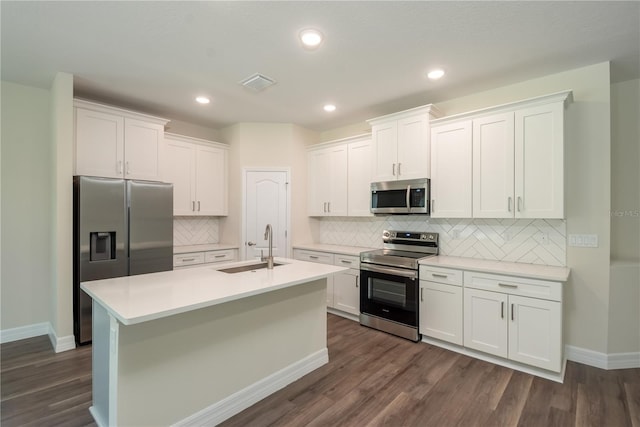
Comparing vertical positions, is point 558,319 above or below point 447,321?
above

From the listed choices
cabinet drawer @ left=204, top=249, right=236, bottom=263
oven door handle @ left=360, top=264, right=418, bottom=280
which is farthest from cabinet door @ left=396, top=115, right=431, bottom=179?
cabinet drawer @ left=204, top=249, right=236, bottom=263

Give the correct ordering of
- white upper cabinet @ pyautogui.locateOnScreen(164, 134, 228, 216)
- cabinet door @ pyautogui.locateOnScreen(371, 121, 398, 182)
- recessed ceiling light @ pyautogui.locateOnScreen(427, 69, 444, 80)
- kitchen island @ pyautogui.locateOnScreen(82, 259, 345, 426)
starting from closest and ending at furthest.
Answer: kitchen island @ pyautogui.locateOnScreen(82, 259, 345, 426) < recessed ceiling light @ pyautogui.locateOnScreen(427, 69, 444, 80) < cabinet door @ pyautogui.locateOnScreen(371, 121, 398, 182) < white upper cabinet @ pyautogui.locateOnScreen(164, 134, 228, 216)

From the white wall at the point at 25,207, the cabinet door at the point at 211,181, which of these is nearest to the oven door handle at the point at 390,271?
the cabinet door at the point at 211,181

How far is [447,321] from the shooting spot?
3.12 m

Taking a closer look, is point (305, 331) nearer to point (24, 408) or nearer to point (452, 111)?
point (24, 408)

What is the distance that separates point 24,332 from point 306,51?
4.15m

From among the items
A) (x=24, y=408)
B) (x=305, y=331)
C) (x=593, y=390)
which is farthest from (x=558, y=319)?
(x=24, y=408)

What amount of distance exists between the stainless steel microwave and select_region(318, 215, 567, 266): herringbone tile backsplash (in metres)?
0.41

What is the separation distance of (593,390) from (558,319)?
1.89 ft

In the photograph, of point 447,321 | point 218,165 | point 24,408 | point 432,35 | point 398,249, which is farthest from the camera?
point 218,165

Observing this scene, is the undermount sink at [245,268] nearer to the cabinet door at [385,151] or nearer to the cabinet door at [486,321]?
the cabinet door at [385,151]

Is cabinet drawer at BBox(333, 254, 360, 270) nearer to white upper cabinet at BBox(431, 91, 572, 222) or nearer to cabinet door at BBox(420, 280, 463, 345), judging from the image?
cabinet door at BBox(420, 280, 463, 345)

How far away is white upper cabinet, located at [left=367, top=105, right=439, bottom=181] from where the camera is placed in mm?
3500

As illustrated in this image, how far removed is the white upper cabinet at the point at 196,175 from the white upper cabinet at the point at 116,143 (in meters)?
0.37
